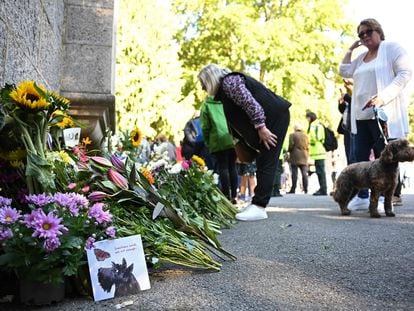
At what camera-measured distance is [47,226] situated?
1612 millimetres

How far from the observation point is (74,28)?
14.3 ft

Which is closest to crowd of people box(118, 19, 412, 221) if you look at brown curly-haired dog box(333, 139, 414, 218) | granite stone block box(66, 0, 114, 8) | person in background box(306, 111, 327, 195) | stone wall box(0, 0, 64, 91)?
brown curly-haired dog box(333, 139, 414, 218)

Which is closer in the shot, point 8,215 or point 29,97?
point 8,215

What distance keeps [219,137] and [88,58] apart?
2006 millimetres

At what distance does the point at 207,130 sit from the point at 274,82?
13807 millimetres

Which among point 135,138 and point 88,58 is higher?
point 88,58

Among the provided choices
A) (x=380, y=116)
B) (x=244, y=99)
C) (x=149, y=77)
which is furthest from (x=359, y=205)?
(x=149, y=77)

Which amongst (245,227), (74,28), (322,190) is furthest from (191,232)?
(322,190)

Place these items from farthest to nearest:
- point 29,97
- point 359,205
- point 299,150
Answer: point 299,150, point 359,205, point 29,97

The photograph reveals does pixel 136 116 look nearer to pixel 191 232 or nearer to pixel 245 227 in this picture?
pixel 245 227

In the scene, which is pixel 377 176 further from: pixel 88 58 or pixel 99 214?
pixel 99 214

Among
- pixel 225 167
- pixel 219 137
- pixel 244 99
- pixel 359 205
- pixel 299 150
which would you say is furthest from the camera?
pixel 299 150

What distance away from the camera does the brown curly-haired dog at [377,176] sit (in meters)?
4.36

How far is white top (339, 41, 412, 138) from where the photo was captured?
4.78 m
